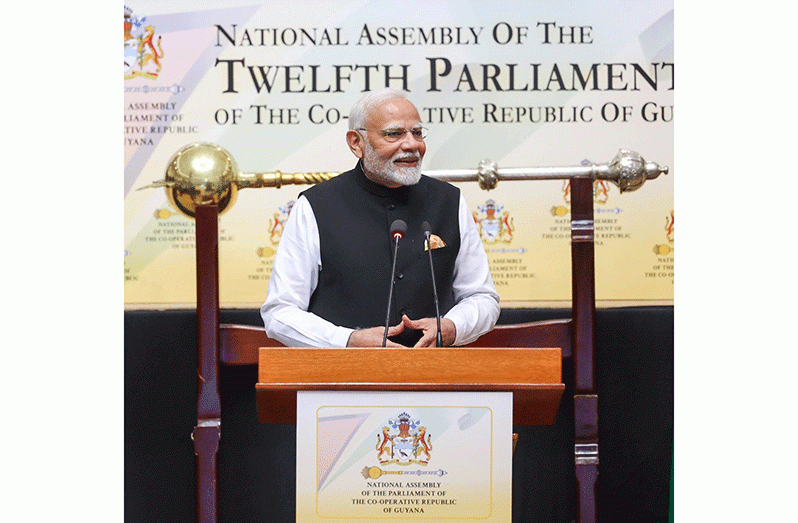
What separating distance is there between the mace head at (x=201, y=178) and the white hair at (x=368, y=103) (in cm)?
57

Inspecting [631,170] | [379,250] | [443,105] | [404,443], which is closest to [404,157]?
[379,250]

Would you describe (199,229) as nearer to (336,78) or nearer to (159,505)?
(336,78)

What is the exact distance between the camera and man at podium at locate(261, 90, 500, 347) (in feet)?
11.5

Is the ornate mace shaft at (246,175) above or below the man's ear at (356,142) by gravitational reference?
below

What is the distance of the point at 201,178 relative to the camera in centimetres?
383

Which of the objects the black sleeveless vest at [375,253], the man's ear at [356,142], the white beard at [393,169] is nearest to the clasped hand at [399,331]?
the black sleeveless vest at [375,253]

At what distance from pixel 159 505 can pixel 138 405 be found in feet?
1.38

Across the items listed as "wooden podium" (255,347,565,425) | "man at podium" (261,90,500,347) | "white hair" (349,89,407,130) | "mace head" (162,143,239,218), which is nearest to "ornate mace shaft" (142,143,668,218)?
"mace head" (162,143,239,218)

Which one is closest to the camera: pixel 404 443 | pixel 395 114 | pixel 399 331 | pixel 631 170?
pixel 404 443

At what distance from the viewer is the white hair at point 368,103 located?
3.52 meters

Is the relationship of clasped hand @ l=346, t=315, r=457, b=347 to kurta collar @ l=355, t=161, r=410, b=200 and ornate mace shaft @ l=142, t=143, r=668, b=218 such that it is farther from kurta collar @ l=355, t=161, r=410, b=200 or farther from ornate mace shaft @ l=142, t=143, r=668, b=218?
ornate mace shaft @ l=142, t=143, r=668, b=218

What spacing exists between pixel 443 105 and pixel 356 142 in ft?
2.04

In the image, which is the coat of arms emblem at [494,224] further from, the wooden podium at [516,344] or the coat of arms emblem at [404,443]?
the coat of arms emblem at [404,443]

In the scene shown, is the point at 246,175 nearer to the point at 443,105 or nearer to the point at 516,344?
the point at 443,105
